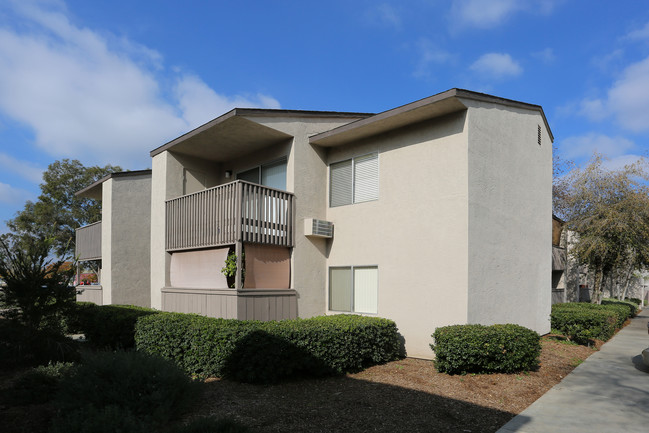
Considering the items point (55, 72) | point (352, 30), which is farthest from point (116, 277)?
point (352, 30)

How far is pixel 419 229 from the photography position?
10031 mm

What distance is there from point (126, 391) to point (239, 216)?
5736 mm

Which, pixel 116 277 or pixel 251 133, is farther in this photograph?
pixel 116 277

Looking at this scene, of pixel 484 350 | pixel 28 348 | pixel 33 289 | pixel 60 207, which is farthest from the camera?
pixel 60 207

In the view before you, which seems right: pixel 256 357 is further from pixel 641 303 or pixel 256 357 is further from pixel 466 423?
pixel 641 303

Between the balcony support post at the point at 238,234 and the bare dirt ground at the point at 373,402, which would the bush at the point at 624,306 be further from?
the balcony support post at the point at 238,234

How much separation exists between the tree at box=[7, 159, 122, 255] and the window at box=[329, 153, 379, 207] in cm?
3033

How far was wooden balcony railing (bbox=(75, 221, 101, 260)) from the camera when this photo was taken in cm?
1725

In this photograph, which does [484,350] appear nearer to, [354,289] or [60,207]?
[354,289]

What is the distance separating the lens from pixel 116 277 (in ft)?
50.9

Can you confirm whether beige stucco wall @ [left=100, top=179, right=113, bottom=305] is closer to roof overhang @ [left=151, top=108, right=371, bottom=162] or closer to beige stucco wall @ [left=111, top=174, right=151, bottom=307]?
beige stucco wall @ [left=111, top=174, right=151, bottom=307]

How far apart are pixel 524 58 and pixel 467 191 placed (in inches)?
162

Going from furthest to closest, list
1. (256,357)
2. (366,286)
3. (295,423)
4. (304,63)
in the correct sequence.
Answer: (304,63) → (366,286) → (256,357) → (295,423)

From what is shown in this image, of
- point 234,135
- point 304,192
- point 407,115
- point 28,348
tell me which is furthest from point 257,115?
point 28,348
